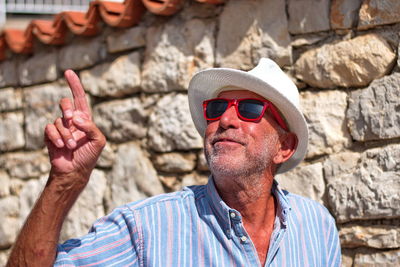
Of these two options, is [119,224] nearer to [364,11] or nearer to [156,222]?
[156,222]

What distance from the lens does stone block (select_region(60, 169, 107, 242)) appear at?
404 centimetres

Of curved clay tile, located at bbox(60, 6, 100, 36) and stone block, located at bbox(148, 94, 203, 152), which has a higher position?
curved clay tile, located at bbox(60, 6, 100, 36)

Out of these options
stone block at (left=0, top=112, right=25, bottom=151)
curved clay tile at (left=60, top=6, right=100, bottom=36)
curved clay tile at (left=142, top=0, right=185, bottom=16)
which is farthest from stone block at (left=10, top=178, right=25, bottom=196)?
curved clay tile at (left=142, top=0, right=185, bottom=16)

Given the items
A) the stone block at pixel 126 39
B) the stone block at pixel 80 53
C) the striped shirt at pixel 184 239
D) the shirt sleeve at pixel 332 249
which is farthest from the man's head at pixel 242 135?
the stone block at pixel 80 53

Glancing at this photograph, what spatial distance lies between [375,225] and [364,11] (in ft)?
3.23

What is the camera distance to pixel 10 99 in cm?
473

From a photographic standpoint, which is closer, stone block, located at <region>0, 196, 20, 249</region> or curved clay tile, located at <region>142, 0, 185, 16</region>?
curved clay tile, located at <region>142, 0, 185, 16</region>

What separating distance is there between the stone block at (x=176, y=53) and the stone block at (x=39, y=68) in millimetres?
883

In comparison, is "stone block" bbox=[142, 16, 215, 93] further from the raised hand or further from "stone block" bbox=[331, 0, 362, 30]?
the raised hand

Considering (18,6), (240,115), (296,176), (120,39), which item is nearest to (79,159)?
(240,115)

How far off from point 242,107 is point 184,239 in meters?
0.57

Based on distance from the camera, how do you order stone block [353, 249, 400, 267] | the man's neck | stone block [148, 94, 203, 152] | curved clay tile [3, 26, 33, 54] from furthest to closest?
1. curved clay tile [3, 26, 33, 54]
2. stone block [148, 94, 203, 152]
3. stone block [353, 249, 400, 267]
4. the man's neck

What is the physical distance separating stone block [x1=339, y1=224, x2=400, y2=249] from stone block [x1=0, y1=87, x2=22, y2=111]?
2617 mm

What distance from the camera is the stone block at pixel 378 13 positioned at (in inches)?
116
